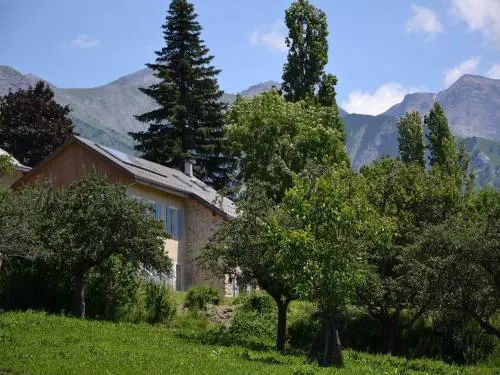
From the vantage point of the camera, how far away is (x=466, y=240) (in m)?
24.0

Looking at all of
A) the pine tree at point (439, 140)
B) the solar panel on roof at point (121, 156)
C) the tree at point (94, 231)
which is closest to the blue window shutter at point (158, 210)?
the solar panel on roof at point (121, 156)

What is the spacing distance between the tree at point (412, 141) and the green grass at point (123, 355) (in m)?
32.6

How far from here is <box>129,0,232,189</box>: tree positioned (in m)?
55.5

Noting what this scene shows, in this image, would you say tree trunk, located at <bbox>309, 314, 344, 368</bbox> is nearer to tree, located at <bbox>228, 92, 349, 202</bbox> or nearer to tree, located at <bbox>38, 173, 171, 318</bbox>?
tree, located at <bbox>38, 173, 171, 318</bbox>

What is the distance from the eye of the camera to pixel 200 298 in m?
32.9

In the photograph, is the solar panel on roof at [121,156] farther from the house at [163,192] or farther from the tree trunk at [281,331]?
the tree trunk at [281,331]

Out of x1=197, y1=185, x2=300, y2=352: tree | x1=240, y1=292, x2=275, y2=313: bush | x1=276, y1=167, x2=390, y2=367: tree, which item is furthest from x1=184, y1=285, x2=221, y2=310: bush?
x1=276, y1=167, x2=390, y2=367: tree

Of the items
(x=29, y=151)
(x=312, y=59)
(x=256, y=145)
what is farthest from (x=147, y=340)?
(x=29, y=151)

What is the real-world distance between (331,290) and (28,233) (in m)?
10.8

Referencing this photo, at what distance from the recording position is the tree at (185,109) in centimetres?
5547

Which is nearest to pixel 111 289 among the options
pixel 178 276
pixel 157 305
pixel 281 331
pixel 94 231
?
pixel 157 305

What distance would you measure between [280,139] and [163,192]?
7.99 metres

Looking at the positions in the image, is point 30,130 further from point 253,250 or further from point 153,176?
point 253,250

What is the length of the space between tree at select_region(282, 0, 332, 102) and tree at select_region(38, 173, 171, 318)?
71.4ft
